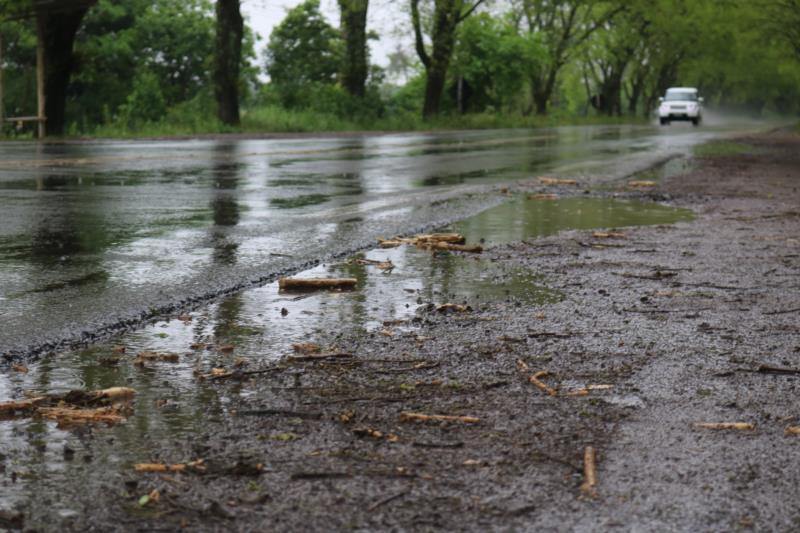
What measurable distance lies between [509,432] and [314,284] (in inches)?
104

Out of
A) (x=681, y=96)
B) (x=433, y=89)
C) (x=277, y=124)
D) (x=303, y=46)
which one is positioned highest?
(x=303, y=46)

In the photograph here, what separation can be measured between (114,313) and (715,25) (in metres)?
68.9

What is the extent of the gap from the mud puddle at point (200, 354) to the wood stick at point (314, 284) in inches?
3.1

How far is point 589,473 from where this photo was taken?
2.85 m

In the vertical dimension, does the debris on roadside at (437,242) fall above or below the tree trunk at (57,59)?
below

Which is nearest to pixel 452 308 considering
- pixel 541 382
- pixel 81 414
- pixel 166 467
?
pixel 541 382

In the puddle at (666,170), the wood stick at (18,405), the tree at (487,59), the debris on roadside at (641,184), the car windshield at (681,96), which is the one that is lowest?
the wood stick at (18,405)

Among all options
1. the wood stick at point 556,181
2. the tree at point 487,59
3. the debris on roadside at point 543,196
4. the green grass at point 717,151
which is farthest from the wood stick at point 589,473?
the tree at point 487,59

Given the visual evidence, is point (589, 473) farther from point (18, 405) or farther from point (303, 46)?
point (303, 46)

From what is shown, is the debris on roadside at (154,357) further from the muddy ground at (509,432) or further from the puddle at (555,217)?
the puddle at (555,217)

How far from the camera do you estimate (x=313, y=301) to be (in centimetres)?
536

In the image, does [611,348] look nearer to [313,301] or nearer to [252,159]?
[313,301]

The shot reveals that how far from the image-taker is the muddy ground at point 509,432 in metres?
2.60

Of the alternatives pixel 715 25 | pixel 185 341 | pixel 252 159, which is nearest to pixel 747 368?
pixel 185 341
